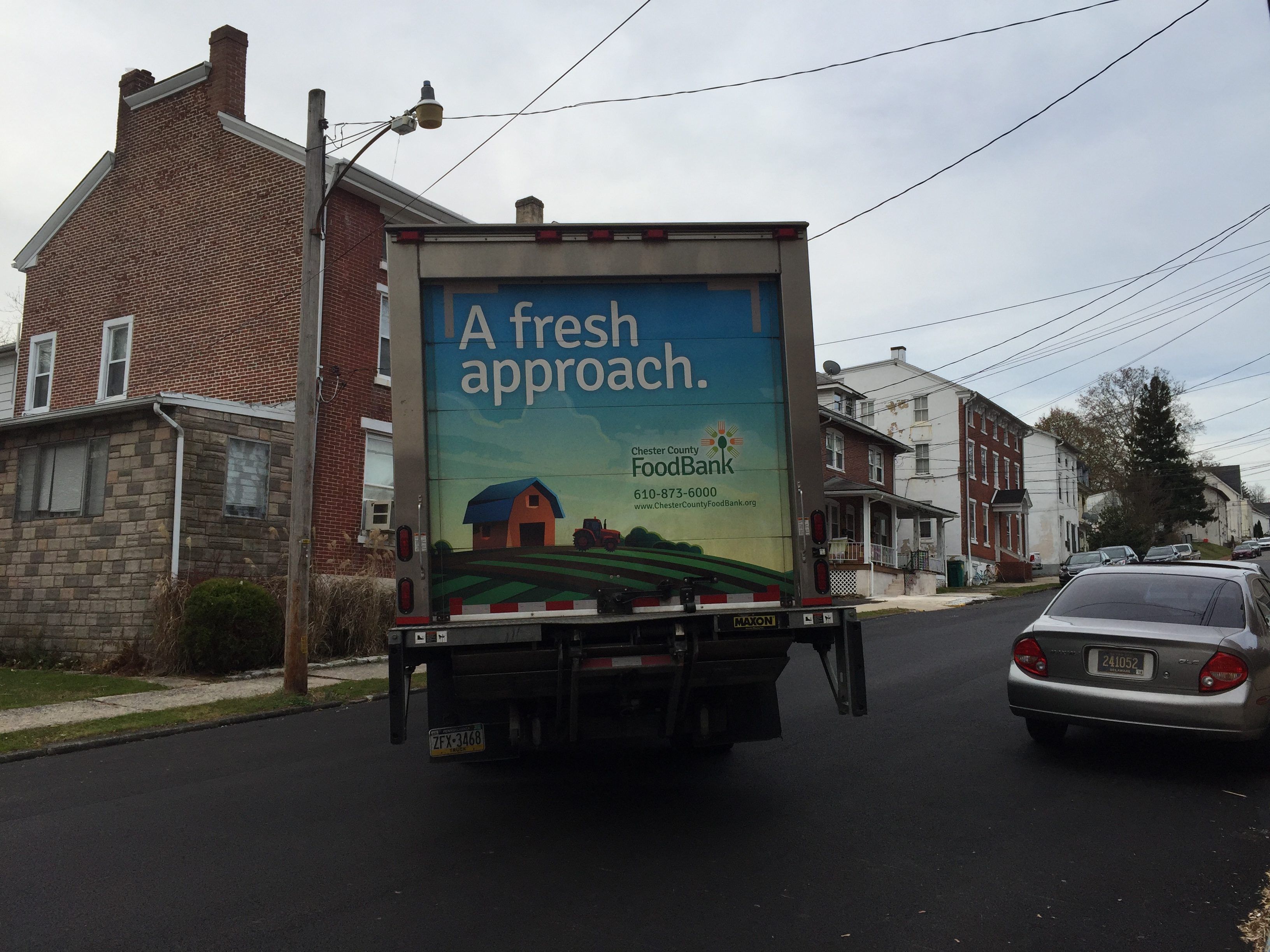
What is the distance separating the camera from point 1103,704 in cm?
700

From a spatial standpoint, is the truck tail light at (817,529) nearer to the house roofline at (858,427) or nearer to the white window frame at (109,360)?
the white window frame at (109,360)

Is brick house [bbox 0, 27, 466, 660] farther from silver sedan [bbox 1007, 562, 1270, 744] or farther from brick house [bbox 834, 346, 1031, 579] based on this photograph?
brick house [bbox 834, 346, 1031, 579]

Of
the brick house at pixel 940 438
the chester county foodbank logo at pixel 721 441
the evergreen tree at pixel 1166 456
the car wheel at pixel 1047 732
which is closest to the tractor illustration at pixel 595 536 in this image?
the chester county foodbank logo at pixel 721 441

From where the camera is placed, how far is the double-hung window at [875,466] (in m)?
40.7

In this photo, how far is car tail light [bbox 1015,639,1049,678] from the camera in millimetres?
7426

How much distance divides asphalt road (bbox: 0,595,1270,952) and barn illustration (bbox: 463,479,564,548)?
1.70m

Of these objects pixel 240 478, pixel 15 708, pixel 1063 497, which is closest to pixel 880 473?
pixel 1063 497

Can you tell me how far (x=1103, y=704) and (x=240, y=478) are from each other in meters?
13.1

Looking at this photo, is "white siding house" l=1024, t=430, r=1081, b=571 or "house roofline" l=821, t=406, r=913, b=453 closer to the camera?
"house roofline" l=821, t=406, r=913, b=453

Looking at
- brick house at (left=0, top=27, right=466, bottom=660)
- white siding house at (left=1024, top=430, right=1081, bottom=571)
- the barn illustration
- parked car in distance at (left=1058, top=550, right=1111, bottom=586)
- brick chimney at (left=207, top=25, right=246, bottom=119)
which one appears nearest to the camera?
the barn illustration

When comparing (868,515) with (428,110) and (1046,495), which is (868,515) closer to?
(428,110)

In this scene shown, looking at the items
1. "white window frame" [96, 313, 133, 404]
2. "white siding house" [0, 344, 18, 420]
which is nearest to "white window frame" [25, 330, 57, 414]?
"white window frame" [96, 313, 133, 404]

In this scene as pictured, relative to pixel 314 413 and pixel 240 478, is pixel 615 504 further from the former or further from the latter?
pixel 240 478

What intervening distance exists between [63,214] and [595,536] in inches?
861
